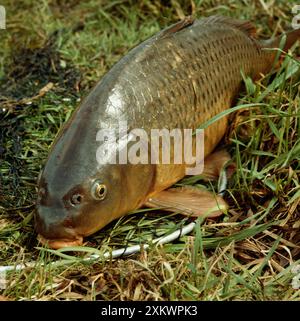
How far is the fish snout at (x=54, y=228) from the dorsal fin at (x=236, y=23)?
171cm

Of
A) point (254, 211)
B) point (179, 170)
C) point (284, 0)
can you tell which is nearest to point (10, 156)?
point (179, 170)

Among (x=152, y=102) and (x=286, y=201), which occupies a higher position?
(x=152, y=102)

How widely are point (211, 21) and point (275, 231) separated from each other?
58.0 inches

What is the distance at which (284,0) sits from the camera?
512 centimetres

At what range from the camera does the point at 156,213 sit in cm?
357

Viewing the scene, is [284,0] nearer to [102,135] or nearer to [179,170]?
[179,170]

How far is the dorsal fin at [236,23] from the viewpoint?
4140 millimetres
